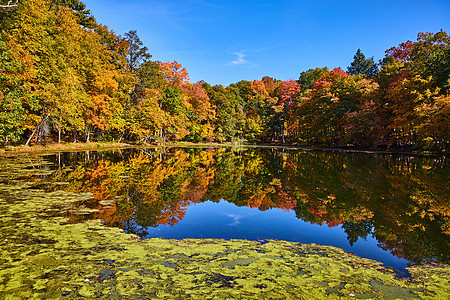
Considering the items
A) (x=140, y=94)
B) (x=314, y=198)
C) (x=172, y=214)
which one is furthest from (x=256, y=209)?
(x=140, y=94)

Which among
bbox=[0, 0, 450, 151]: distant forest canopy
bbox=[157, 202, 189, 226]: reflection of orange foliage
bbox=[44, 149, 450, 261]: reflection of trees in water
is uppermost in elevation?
bbox=[0, 0, 450, 151]: distant forest canopy

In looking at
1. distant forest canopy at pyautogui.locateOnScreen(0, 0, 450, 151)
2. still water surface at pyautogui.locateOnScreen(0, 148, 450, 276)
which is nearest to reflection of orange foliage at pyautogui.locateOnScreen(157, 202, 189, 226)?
still water surface at pyautogui.locateOnScreen(0, 148, 450, 276)

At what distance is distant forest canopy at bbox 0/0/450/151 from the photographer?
65.4 feet

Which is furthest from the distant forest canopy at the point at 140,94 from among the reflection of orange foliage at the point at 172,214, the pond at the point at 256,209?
the reflection of orange foliage at the point at 172,214

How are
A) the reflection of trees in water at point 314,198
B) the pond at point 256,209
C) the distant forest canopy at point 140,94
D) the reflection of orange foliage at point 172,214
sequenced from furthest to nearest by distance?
the distant forest canopy at point 140,94, the reflection of orange foliage at point 172,214, the reflection of trees in water at point 314,198, the pond at point 256,209

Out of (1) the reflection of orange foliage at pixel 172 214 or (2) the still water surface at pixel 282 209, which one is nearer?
(2) the still water surface at pixel 282 209

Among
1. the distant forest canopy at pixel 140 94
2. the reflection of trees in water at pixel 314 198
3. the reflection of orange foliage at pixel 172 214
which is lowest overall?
the reflection of orange foliage at pixel 172 214

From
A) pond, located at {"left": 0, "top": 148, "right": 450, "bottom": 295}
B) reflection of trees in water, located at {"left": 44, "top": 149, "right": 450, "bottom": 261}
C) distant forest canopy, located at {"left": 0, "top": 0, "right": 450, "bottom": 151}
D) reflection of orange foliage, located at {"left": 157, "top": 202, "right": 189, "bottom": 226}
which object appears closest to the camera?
pond, located at {"left": 0, "top": 148, "right": 450, "bottom": 295}

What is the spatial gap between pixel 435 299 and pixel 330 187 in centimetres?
699

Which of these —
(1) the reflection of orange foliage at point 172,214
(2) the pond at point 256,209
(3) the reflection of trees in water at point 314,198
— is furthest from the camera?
(1) the reflection of orange foliage at point 172,214

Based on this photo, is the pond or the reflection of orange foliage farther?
the reflection of orange foliage

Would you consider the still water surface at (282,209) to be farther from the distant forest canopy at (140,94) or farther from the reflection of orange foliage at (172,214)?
the distant forest canopy at (140,94)

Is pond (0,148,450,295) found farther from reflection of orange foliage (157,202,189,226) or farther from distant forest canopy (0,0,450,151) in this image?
distant forest canopy (0,0,450,151)

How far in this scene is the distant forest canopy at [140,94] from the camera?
784 inches
